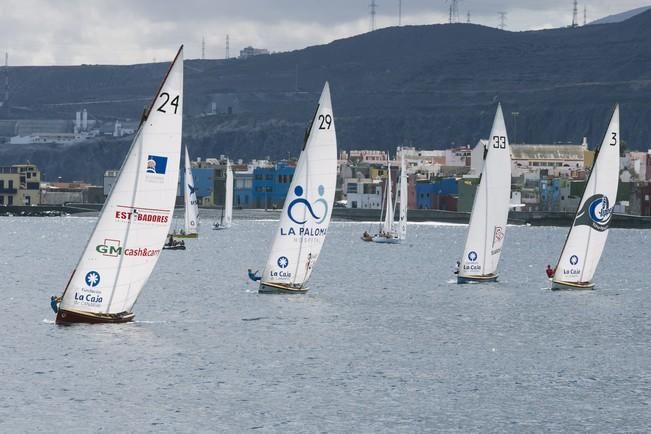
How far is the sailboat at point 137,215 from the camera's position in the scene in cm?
5216

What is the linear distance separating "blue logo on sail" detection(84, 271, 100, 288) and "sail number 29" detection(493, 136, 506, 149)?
1091 inches

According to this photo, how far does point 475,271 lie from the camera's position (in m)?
81.8

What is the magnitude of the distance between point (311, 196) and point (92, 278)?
1553cm

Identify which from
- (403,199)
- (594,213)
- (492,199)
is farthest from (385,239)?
(594,213)

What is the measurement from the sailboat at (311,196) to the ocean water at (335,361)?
2729 mm

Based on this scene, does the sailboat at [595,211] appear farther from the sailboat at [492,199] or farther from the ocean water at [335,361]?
the sailboat at [492,199]

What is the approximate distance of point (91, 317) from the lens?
55.3m

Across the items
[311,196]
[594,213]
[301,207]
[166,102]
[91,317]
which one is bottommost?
[91,317]

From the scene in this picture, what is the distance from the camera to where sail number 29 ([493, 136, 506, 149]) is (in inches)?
3049

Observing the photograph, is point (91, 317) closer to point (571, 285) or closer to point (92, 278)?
point (92, 278)

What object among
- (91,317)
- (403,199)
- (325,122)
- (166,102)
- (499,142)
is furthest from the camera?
(403,199)

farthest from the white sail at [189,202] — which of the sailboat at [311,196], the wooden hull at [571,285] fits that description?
the sailboat at [311,196]

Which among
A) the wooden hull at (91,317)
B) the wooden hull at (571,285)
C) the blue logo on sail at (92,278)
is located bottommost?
the wooden hull at (91,317)

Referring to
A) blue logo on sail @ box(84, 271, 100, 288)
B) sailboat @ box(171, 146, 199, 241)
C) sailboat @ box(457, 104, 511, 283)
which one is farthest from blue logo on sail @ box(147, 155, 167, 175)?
sailboat @ box(171, 146, 199, 241)
